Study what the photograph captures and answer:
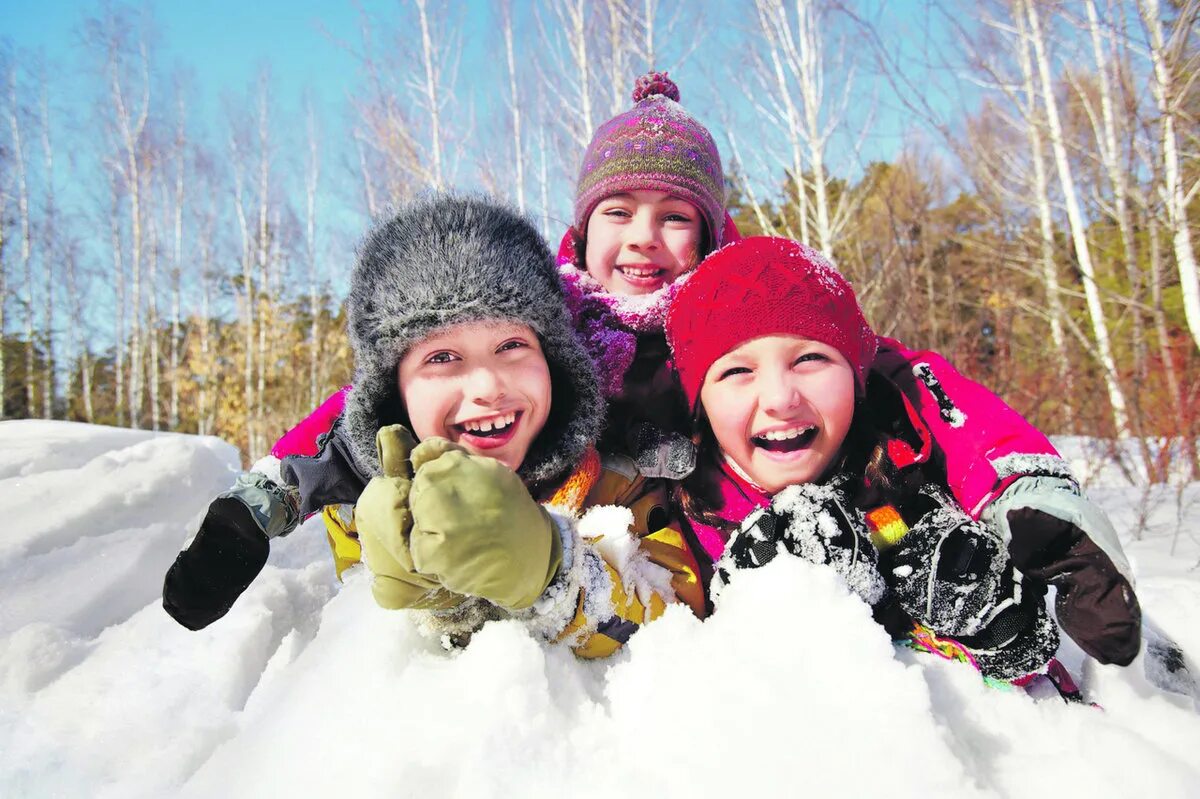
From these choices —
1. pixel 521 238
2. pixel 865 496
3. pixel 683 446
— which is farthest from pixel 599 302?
pixel 865 496

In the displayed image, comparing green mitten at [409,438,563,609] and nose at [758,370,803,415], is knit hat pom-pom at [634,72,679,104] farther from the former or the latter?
green mitten at [409,438,563,609]

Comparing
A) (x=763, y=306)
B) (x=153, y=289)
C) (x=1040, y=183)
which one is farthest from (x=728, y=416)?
(x=153, y=289)

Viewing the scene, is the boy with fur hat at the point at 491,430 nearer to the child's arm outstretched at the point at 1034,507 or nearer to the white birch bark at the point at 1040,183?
the child's arm outstretched at the point at 1034,507

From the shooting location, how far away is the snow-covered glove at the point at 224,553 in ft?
3.95

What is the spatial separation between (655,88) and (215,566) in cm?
190

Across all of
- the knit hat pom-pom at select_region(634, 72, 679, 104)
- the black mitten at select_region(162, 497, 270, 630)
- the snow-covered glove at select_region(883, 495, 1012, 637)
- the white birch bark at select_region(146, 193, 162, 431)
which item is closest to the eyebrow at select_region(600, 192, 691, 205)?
the knit hat pom-pom at select_region(634, 72, 679, 104)

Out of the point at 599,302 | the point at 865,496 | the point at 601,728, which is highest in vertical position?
the point at 599,302

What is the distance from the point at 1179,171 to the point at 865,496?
18.6 feet

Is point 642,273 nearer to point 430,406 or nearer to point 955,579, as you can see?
point 430,406

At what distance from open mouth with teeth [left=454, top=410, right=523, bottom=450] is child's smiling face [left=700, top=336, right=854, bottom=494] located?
15.3 inches

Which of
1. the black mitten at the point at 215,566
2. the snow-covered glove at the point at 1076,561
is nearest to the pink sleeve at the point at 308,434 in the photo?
the black mitten at the point at 215,566

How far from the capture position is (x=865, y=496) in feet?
4.17

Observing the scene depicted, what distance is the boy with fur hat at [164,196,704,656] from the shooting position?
2.92ft

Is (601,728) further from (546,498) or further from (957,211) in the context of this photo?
(957,211)
